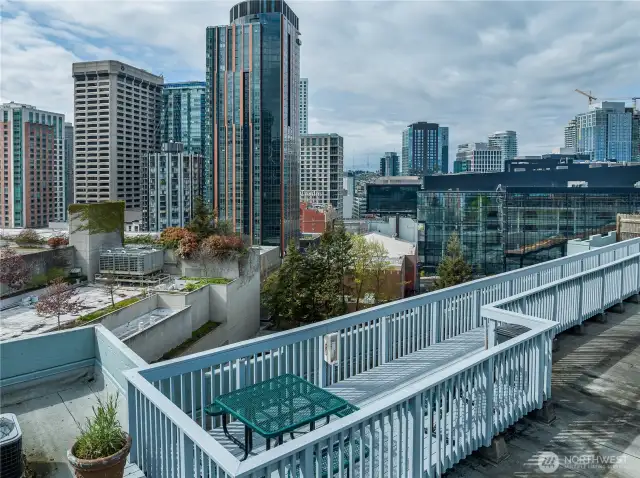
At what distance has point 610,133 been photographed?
194125mm

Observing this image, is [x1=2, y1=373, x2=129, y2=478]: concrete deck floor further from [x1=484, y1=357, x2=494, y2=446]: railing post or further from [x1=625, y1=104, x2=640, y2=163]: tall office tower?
[x1=625, y1=104, x2=640, y2=163]: tall office tower

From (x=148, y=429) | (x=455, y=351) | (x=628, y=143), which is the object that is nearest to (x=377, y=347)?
(x=455, y=351)

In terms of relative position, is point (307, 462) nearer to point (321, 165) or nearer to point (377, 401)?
point (377, 401)

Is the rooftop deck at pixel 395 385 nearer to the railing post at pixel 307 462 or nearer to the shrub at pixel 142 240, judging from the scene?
the railing post at pixel 307 462

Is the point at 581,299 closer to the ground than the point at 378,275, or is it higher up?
higher up

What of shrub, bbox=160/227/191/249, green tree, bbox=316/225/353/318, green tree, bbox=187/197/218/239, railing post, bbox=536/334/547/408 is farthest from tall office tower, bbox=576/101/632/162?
railing post, bbox=536/334/547/408

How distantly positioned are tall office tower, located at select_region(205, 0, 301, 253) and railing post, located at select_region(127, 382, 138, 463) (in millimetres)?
67343

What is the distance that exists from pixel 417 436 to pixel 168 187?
88504 millimetres

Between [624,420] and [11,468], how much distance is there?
4.59 metres

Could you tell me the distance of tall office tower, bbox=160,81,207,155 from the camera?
4724 inches

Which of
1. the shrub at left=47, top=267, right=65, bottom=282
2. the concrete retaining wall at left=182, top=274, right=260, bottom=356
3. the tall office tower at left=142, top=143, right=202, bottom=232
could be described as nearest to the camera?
the shrub at left=47, top=267, right=65, bottom=282

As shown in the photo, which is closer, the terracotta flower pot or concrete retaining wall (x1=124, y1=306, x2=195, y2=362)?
the terracotta flower pot

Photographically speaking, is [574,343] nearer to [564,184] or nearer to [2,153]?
[564,184]

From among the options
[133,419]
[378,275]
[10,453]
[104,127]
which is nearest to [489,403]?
[133,419]
